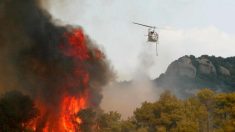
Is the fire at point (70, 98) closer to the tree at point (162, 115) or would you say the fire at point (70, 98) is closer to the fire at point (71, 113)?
the fire at point (71, 113)

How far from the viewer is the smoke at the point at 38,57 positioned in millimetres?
Answer: 96875

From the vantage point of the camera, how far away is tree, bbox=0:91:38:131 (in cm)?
7569

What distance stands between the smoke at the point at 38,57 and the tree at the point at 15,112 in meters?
13.2

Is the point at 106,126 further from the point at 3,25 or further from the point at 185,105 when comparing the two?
the point at 3,25

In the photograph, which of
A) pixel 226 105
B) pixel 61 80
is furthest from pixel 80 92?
pixel 226 105

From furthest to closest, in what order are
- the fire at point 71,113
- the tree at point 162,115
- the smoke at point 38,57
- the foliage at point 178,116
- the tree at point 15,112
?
the smoke at point 38,57, the fire at point 71,113, the tree at point 162,115, the foliage at point 178,116, the tree at point 15,112

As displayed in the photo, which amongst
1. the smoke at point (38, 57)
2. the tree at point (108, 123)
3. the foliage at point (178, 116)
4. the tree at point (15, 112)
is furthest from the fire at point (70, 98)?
the tree at point (15, 112)

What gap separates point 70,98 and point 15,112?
881 inches

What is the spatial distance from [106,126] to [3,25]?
35190 millimetres

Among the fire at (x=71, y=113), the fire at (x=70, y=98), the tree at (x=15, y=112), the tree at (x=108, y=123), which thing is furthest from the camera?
the tree at (x=108, y=123)

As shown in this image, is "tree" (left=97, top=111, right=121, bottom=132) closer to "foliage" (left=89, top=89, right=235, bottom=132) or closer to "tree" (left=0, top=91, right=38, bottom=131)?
"foliage" (left=89, top=89, right=235, bottom=132)

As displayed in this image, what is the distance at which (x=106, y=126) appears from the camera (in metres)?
104

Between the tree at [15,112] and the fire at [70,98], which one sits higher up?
the fire at [70,98]

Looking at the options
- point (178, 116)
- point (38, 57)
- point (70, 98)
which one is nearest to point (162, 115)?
point (178, 116)
